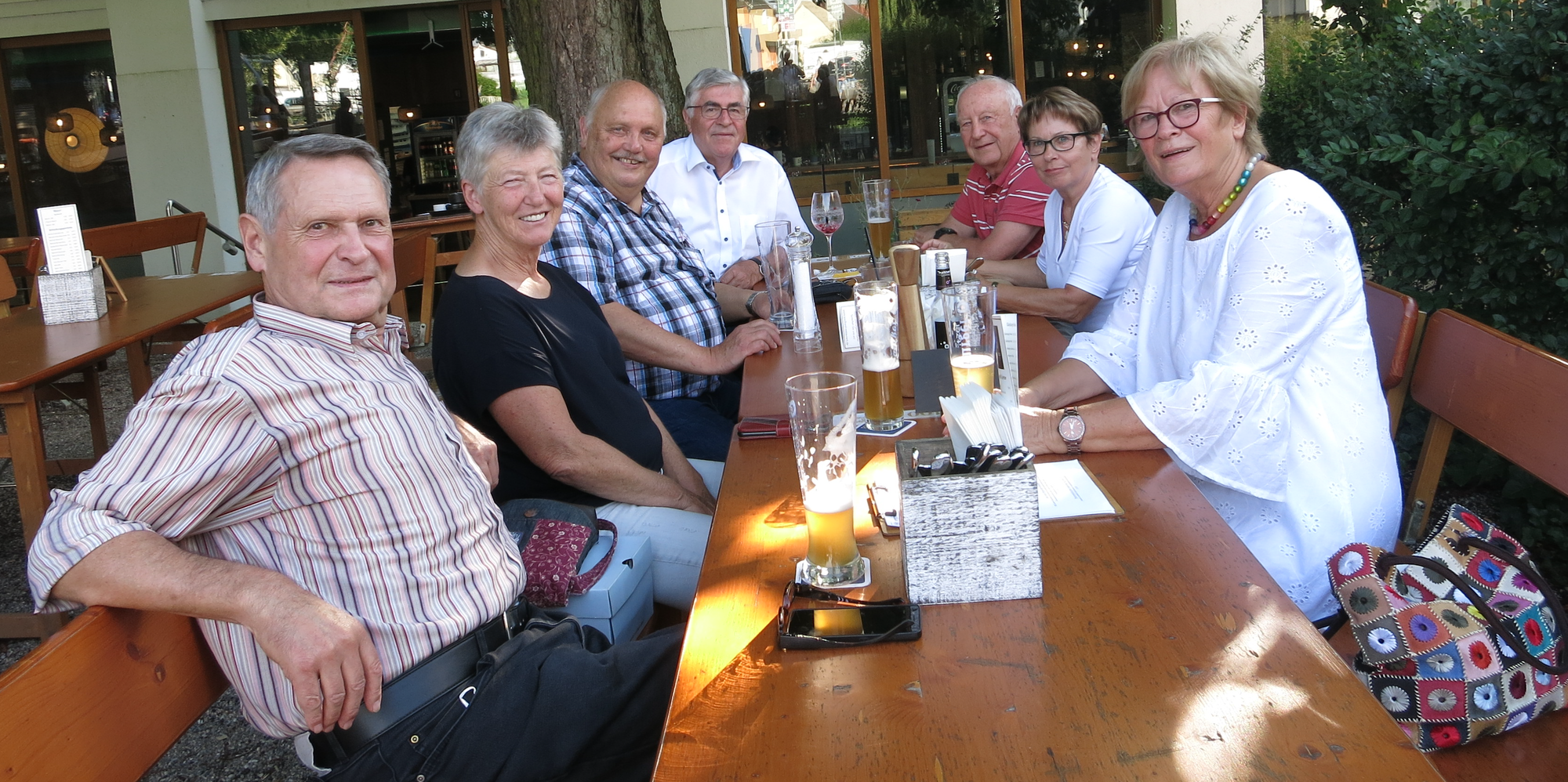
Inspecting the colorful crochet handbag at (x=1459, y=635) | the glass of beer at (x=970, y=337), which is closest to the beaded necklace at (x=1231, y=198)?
the glass of beer at (x=970, y=337)

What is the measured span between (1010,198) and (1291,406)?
2.37m

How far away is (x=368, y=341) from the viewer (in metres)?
1.77

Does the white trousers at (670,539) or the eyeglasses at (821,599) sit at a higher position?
the eyeglasses at (821,599)

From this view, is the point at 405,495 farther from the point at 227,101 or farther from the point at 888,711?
the point at 227,101

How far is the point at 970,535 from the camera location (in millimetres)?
1293

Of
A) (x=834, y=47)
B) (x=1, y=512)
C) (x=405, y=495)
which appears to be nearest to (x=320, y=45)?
(x=834, y=47)

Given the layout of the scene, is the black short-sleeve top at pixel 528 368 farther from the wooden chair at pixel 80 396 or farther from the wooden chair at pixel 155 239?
the wooden chair at pixel 155 239

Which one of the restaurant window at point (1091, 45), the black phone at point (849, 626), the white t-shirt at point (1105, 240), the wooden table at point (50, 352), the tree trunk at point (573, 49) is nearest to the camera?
the black phone at point (849, 626)

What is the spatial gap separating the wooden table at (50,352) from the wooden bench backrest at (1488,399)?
9.78 feet

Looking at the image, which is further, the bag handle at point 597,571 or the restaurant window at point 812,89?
A: the restaurant window at point 812,89

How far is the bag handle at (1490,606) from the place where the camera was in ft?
4.70

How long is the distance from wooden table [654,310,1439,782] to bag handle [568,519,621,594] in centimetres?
57

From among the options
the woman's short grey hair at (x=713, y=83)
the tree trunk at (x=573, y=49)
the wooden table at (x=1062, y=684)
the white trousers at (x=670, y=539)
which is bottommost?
the white trousers at (x=670, y=539)

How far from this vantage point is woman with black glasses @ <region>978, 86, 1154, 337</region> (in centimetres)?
338
